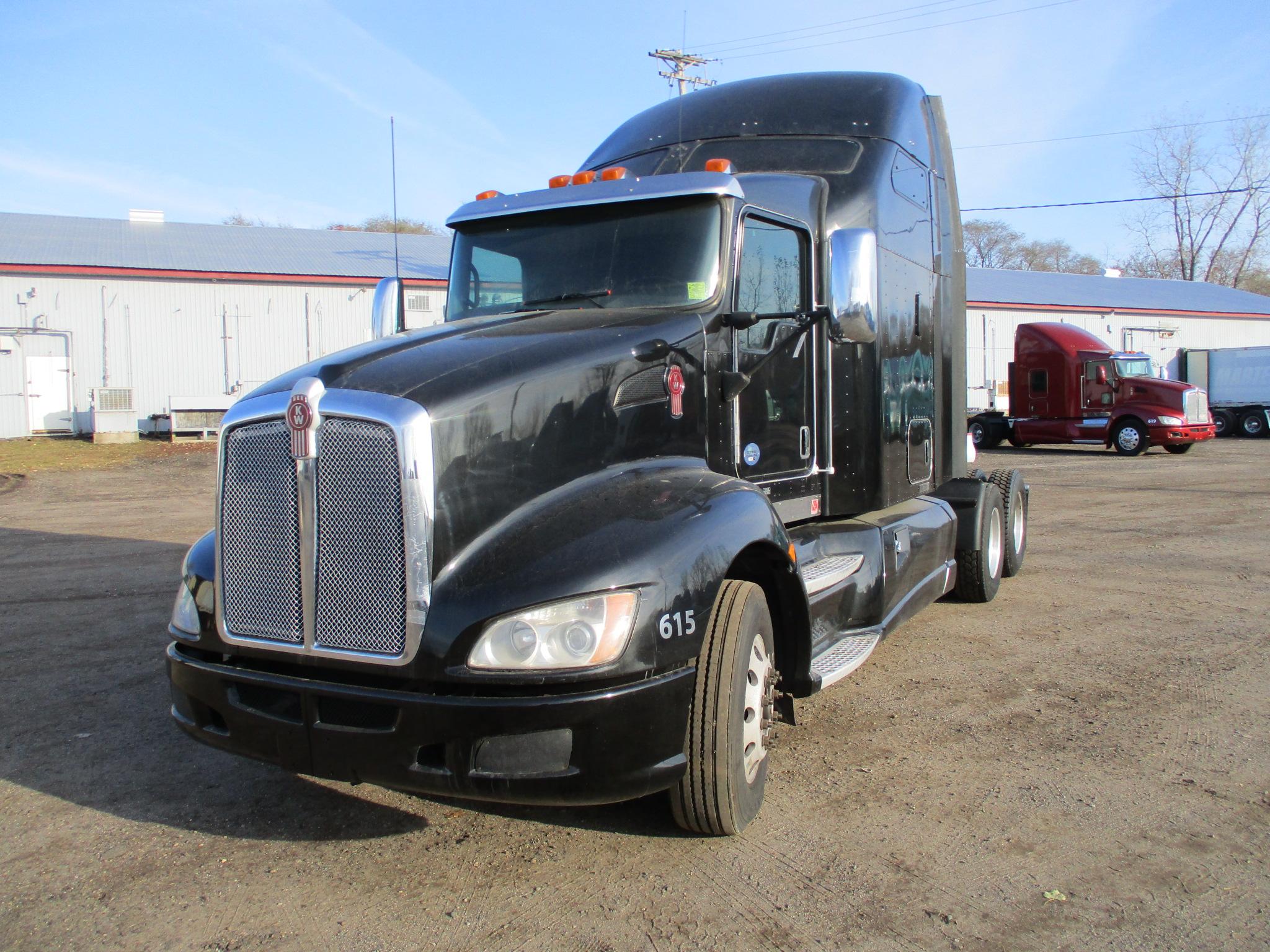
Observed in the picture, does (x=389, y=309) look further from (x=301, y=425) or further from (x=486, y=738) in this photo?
(x=486, y=738)

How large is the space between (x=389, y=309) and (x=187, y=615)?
101 inches

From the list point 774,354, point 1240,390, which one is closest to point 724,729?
point 774,354

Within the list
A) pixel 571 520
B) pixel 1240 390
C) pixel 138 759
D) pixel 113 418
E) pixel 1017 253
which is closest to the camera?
pixel 571 520

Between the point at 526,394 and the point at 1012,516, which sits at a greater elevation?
the point at 526,394

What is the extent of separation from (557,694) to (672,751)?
509 millimetres

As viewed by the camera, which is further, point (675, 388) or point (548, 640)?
point (675, 388)

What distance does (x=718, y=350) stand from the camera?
443 cm

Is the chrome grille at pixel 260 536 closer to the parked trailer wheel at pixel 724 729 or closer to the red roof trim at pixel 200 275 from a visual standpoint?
the parked trailer wheel at pixel 724 729

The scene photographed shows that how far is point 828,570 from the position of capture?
502cm

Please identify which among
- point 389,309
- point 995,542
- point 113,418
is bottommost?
point 995,542

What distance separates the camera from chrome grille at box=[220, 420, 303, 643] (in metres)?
3.35

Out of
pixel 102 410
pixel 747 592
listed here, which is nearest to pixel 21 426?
pixel 102 410

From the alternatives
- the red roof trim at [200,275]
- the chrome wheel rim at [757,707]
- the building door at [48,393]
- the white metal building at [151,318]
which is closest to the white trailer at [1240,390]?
the white metal building at [151,318]

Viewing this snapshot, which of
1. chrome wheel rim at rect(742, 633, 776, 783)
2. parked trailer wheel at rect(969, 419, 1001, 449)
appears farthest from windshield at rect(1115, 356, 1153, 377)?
chrome wheel rim at rect(742, 633, 776, 783)
